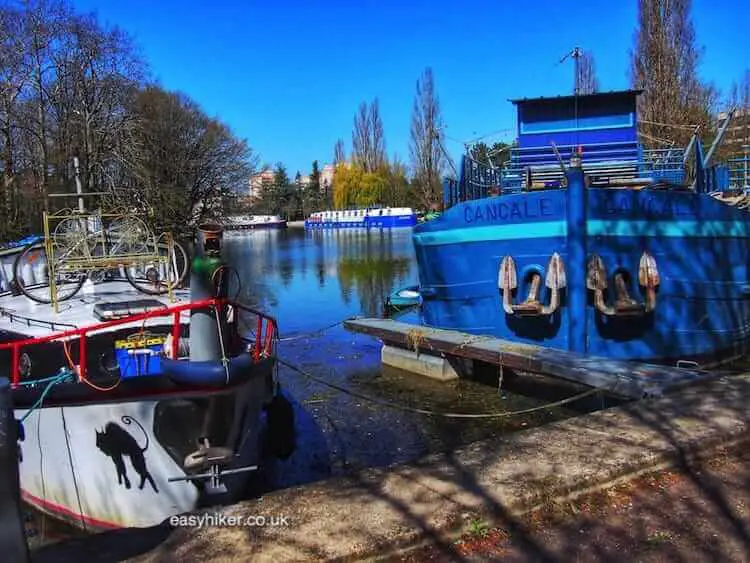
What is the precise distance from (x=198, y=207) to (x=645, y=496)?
1760 inches

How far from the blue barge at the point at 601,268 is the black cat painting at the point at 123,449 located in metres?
5.97

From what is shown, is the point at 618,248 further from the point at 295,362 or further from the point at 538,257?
the point at 295,362

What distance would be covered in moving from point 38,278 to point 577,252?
320 inches

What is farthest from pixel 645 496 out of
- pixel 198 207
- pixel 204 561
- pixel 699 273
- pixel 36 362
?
pixel 198 207

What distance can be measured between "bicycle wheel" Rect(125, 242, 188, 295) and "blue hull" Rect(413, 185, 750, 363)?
14.5ft

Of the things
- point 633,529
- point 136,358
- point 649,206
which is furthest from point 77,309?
point 649,206

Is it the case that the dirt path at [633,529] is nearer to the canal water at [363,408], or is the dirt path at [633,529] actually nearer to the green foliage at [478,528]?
the green foliage at [478,528]

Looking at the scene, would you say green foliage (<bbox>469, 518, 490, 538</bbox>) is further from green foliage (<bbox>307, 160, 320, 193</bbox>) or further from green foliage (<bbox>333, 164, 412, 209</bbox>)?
green foliage (<bbox>307, 160, 320, 193</bbox>)

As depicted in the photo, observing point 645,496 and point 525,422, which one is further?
point 525,422

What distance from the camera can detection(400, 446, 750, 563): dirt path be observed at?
10.4 feet

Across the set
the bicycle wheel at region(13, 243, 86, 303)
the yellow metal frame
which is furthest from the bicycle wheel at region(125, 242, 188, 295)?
the bicycle wheel at region(13, 243, 86, 303)

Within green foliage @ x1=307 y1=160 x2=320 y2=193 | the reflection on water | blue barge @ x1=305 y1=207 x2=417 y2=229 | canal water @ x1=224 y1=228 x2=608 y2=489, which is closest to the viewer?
canal water @ x1=224 y1=228 x2=608 y2=489

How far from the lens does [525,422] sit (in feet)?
28.0

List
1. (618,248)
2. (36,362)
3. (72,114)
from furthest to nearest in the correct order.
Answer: (72,114)
(618,248)
(36,362)
